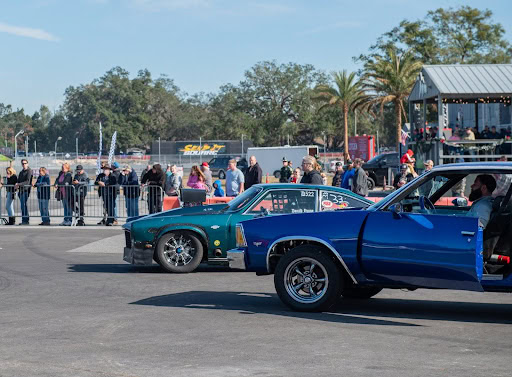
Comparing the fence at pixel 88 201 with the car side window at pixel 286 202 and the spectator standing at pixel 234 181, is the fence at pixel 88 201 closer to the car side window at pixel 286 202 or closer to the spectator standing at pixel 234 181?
the spectator standing at pixel 234 181

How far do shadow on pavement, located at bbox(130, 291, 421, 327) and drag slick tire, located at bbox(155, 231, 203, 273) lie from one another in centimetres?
190

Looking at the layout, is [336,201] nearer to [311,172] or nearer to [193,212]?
[193,212]

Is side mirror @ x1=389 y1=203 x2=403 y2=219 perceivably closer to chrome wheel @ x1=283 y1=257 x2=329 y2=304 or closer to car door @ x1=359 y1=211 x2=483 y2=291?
car door @ x1=359 y1=211 x2=483 y2=291

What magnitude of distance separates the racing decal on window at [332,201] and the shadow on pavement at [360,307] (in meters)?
2.23

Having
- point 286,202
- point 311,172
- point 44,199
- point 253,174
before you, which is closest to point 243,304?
point 286,202

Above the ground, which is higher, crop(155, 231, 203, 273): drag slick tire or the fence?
the fence

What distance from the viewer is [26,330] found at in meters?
7.71

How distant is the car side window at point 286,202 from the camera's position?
466 inches

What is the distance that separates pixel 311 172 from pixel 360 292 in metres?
7.00

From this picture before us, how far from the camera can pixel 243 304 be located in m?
9.29

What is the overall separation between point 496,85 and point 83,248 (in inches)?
805

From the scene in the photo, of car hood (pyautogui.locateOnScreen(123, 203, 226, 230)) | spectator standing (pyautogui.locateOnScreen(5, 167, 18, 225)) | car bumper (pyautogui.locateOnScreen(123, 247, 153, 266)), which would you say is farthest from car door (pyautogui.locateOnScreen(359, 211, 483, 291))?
spectator standing (pyautogui.locateOnScreen(5, 167, 18, 225))

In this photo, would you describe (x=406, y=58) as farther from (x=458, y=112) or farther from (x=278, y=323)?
(x=278, y=323)

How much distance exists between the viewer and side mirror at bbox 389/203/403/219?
8062mm
